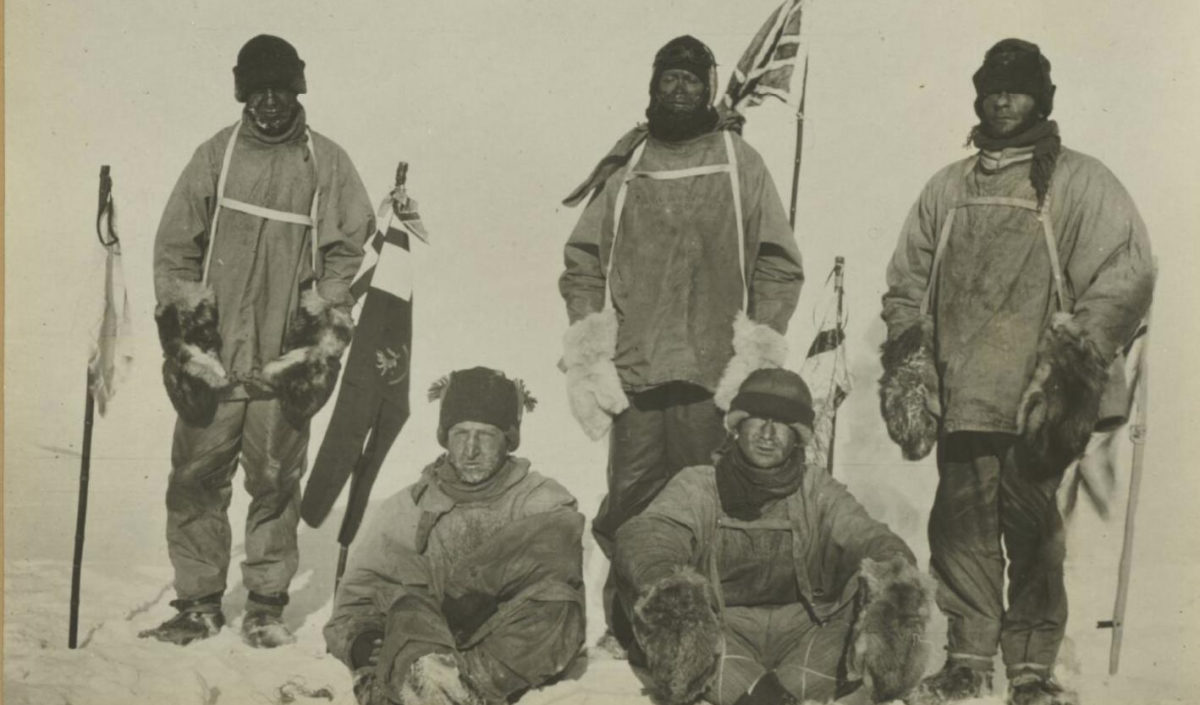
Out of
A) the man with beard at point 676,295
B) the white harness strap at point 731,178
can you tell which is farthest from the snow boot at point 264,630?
the white harness strap at point 731,178

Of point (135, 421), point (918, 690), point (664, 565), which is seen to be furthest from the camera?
point (135, 421)

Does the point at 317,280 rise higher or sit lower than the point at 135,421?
higher

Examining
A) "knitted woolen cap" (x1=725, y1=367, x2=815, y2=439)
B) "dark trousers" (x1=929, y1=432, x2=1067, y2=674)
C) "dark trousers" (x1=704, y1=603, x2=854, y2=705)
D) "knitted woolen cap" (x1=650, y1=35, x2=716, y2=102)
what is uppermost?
"knitted woolen cap" (x1=650, y1=35, x2=716, y2=102)

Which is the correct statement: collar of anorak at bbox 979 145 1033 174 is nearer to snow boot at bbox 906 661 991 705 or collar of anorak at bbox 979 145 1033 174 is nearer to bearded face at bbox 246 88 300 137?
snow boot at bbox 906 661 991 705

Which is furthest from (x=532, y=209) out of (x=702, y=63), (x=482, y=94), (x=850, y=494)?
(x=850, y=494)

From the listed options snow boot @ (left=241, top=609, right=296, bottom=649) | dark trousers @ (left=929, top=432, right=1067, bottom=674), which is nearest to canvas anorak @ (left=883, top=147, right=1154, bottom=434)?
dark trousers @ (left=929, top=432, right=1067, bottom=674)

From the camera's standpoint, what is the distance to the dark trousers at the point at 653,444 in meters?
4.46

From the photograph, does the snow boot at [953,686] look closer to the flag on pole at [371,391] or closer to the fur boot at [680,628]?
the fur boot at [680,628]

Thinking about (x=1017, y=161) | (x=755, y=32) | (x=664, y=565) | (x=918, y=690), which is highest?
(x=755, y=32)

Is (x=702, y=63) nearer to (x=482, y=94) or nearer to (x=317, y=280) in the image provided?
(x=482, y=94)

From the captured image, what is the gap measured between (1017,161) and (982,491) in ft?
3.27

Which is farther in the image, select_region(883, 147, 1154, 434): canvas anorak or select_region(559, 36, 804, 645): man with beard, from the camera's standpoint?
select_region(559, 36, 804, 645): man with beard

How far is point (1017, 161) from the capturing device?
14.5ft

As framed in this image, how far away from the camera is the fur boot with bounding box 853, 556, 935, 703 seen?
13.2 feet
